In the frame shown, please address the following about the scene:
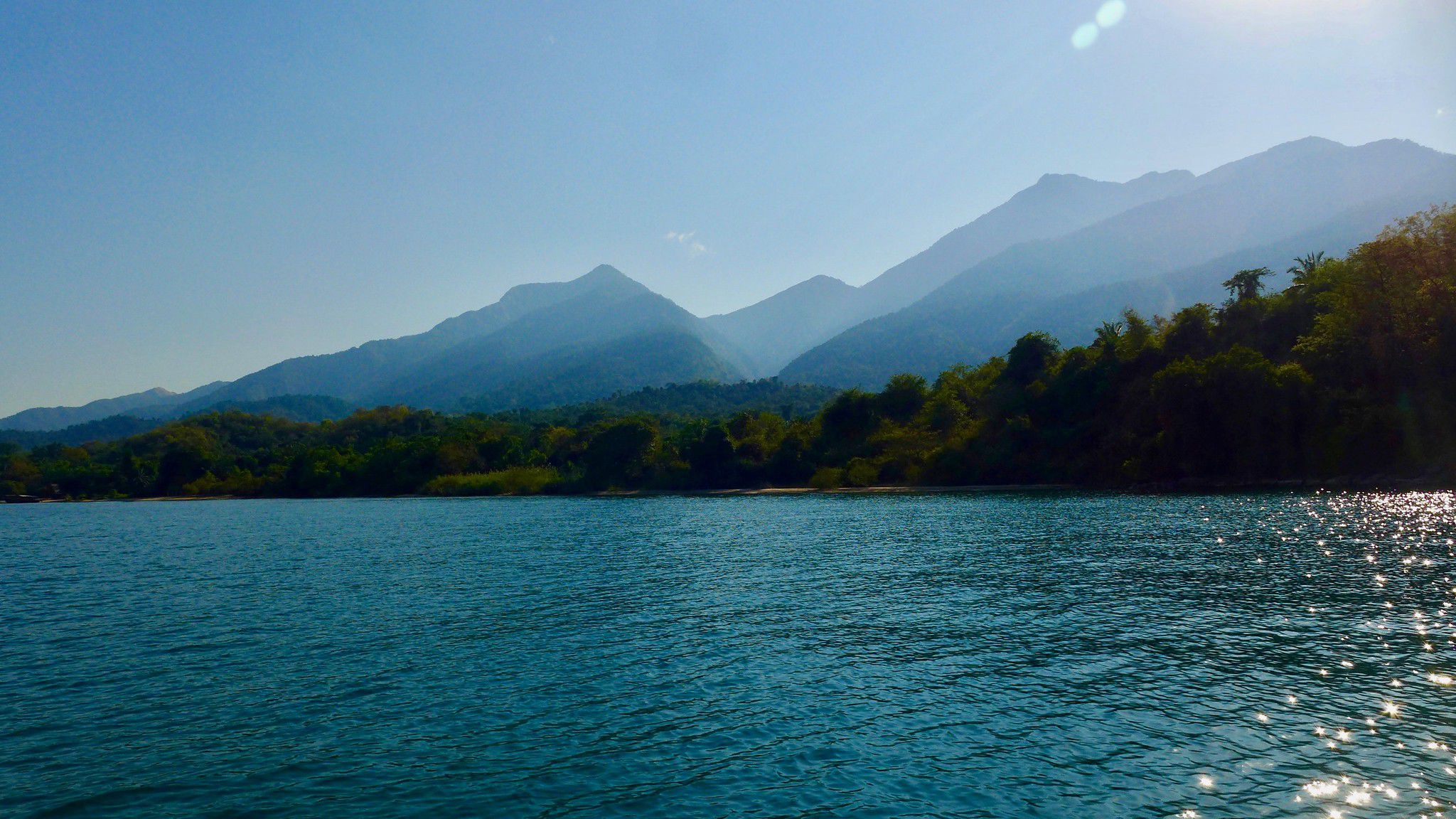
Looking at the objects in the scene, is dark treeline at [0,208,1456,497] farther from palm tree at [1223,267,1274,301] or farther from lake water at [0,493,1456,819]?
lake water at [0,493,1456,819]

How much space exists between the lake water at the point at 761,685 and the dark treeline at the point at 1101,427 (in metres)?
39.4

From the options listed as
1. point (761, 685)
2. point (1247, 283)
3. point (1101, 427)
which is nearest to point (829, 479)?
point (1101, 427)

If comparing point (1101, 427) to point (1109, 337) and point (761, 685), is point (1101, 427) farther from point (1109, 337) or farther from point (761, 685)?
point (761, 685)

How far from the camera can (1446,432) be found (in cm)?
7306

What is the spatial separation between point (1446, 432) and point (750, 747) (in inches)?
3437

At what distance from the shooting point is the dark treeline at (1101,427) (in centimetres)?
7581

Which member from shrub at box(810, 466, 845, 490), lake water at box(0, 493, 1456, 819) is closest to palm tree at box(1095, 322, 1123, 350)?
shrub at box(810, 466, 845, 490)

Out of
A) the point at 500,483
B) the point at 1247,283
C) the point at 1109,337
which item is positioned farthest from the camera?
the point at 500,483

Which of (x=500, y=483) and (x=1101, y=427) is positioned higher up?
(x=1101, y=427)

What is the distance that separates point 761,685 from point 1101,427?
9598 centimetres

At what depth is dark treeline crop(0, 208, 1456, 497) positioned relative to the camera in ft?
249

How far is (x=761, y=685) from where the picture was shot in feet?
66.9

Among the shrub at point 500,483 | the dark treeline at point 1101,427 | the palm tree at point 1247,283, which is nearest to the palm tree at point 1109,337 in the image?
the dark treeline at point 1101,427

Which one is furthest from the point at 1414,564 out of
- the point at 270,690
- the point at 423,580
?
the point at 423,580
